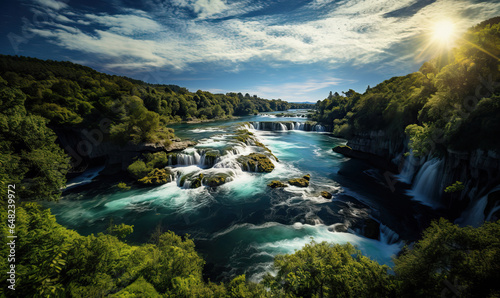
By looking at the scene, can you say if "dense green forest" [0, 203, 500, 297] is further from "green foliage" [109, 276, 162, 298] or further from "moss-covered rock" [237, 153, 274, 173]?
"moss-covered rock" [237, 153, 274, 173]

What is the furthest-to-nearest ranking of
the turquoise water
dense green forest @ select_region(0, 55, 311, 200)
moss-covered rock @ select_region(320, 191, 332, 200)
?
moss-covered rock @ select_region(320, 191, 332, 200), dense green forest @ select_region(0, 55, 311, 200), the turquoise water

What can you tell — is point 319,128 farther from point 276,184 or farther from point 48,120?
point 48,120

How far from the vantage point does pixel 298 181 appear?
23.6m

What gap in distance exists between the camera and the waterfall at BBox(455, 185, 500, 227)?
1213 centimetres

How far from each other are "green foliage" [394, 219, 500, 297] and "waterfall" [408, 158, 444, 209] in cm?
1812

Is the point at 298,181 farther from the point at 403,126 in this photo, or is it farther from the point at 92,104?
the point at 92,104

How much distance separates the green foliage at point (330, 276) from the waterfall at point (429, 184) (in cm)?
1888

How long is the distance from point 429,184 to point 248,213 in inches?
817

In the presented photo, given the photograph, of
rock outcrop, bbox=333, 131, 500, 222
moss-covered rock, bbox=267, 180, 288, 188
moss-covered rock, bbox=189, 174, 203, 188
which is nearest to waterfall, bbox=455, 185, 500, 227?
rock outcrop, bbox=333, 131, 500, 222

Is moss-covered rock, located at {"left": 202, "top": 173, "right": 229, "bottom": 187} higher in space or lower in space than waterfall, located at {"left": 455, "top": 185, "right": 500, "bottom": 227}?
lower

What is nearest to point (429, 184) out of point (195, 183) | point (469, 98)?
point (469, 98)

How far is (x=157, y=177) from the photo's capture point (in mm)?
24172

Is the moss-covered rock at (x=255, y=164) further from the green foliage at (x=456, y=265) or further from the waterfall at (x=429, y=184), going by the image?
the green foliage at (x=456, y=265)

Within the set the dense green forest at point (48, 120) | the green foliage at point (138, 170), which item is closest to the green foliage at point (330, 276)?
the dense green forest at point (48, 120)
